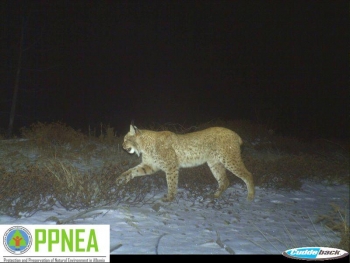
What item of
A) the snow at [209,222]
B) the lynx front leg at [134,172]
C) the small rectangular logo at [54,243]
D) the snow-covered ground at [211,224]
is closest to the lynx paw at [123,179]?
the lynx front leg at [134,172]

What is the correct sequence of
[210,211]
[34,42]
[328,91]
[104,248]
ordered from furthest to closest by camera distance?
[328,91] < [34,42] < [210,211] < [104,248]

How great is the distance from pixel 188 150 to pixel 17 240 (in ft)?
12.8

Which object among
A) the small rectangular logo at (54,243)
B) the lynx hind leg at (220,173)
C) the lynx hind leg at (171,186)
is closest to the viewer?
the small rectangular logo at (54,243)

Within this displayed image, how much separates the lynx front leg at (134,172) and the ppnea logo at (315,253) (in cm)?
336

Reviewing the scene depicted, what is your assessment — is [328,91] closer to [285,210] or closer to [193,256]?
[285,210]

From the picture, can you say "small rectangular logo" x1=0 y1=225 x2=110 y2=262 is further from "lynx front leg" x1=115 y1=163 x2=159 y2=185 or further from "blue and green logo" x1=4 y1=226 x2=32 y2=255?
"lynx front leg" x1=115 y1=163 x2=159 y2=185

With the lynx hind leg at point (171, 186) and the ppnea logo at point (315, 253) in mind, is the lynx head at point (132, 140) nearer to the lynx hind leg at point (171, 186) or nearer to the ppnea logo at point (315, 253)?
the lynx hind leg at point (171, 186)

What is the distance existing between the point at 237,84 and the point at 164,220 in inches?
941

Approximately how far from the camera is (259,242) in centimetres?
482

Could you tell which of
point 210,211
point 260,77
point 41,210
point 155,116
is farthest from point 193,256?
point 260,77

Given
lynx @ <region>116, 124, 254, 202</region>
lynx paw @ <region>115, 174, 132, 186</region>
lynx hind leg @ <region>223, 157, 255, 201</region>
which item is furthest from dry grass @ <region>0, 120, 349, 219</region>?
lynx hind leg @ <region>223, 157, 255, 201</region>

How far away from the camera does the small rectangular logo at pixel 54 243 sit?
→ 3.89m

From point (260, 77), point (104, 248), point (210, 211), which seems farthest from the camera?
point (260, 77)

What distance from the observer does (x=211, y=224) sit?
559 cm
